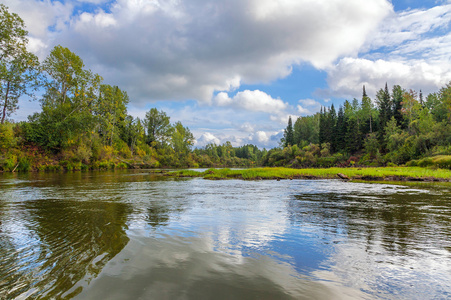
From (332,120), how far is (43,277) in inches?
3908

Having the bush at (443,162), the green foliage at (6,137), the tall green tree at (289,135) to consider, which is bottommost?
the bush at (443,162)

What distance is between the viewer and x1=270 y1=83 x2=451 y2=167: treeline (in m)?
45.9

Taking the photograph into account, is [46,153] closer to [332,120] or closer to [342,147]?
[342,147]

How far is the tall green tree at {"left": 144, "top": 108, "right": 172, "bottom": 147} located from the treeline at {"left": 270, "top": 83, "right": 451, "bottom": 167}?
47711 mm

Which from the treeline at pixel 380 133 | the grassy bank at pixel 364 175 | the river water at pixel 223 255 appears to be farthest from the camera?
the treeline at pixel 380 133

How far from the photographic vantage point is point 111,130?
6569cm

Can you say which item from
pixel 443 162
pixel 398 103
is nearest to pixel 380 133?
pixel 398 103

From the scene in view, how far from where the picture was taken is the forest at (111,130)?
1252 inches

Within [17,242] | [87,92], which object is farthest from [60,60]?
[17,242]

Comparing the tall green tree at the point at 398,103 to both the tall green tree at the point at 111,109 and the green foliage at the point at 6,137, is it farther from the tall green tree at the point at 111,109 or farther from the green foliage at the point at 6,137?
the green foliage at the point at 6,137

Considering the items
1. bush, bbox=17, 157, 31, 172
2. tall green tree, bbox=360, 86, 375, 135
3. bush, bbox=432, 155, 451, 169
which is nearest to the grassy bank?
bush, bbox=432, 155, 451, 169

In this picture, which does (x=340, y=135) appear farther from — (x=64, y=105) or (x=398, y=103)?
(x=64, y=105)

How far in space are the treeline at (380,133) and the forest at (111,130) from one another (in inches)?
7.9

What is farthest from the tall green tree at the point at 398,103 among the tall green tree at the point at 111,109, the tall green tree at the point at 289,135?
the tall green tree at the point at 111,109
